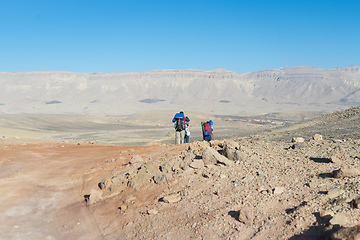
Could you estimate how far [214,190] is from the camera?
266 inches

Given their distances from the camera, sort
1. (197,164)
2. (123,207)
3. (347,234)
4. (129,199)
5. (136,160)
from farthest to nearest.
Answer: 1. (136,160)
2. (197,164)
3. (129,199)
4. (123,207)
5. (347,234)

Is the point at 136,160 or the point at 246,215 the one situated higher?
the point at 136,160

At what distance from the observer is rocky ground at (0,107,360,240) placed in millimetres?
5222

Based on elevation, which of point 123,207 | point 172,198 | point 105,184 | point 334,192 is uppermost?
point 334,192

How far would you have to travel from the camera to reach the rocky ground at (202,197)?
522 centimetres

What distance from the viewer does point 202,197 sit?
6.53 metres

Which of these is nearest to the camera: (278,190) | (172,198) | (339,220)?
(339,220)

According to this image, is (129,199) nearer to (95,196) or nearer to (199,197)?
(95,196)

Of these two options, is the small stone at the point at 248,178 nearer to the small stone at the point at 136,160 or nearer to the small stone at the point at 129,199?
the small stone at the point at 129,199

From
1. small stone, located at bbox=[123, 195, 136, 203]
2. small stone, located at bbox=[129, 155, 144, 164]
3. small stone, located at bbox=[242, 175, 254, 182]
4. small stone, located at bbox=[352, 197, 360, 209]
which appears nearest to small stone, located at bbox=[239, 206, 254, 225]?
small stone, located at bbox=[242, 175, 254, 182]

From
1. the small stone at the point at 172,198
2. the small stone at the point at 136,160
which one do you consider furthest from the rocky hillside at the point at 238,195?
the small stone at the point at 136,160

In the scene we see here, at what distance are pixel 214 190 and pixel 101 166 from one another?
15.0 feet

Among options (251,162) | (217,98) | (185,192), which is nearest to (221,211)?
(185,192)

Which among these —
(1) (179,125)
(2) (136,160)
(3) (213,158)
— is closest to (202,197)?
(3) (213,158)
